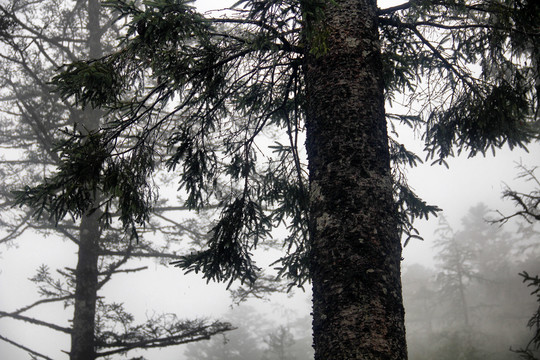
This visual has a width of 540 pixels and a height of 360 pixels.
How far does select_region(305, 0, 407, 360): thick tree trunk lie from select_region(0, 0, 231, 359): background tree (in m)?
4.29

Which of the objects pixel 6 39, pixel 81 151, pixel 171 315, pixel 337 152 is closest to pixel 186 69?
pixel 81 151

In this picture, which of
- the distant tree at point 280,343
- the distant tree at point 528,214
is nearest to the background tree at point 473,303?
the distant tree at point 280,343

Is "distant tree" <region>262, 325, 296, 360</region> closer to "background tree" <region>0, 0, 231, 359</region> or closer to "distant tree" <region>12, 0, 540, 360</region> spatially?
"background tree" <region>0, 0, 231, 359</region>

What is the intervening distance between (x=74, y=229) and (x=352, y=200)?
857cm

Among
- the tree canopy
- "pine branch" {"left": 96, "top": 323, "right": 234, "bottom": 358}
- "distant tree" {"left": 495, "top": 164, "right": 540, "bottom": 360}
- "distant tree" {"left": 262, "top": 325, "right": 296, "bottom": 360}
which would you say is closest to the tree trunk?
"pine branch" {"left": 96, "top": 323, "right": 234, "bottom": 358}

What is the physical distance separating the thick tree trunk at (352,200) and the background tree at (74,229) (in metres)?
4.29

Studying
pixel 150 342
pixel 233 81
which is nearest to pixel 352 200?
pixel 233 81

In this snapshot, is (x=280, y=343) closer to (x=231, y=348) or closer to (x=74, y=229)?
(x=231, y=348)

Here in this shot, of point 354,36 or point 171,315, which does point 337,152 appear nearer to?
point 354,36

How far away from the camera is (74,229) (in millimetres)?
9109

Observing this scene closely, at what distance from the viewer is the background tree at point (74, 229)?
24.2 feet

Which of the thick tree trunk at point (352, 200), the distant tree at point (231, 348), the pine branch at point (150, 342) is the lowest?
the distant tree at point (231, 348)

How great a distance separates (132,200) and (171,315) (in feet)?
19.4

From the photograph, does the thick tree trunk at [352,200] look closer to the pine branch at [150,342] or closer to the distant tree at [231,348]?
the pine branch at [150,342]
